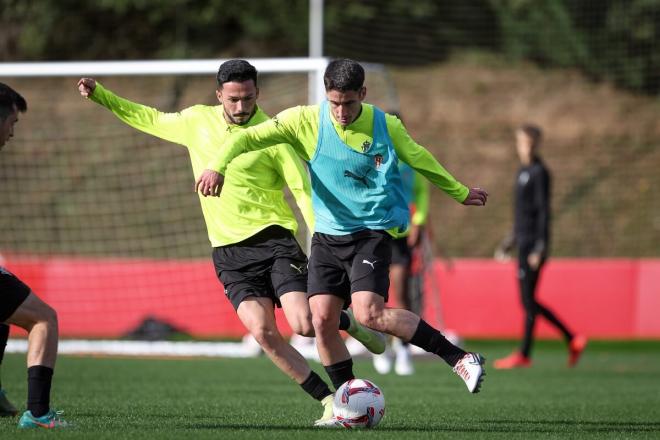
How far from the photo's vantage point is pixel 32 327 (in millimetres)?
6102

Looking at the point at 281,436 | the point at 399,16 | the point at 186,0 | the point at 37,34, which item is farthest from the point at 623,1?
the point at 281,436

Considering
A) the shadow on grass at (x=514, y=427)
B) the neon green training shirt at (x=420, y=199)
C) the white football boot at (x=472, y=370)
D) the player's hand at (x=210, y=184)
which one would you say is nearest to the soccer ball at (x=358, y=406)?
the shadow on grass at (x=514, y=427)

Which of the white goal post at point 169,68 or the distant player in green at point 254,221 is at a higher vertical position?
the white goal post at point 169,68

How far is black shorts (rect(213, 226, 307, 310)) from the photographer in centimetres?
692

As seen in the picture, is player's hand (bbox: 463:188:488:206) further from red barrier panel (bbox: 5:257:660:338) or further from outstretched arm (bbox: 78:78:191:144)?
red barrier panel (bbox: 5:257:660:338)

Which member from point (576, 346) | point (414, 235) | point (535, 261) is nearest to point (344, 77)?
point (414, 235)

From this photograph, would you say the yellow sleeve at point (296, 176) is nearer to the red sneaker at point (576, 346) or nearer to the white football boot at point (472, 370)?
the white football boot at point (472, 370)

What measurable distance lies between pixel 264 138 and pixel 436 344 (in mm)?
1530

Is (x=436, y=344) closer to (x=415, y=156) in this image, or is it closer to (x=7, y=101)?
(x=415, y=156)

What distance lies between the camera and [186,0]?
1024 inches

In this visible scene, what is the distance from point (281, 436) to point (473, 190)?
76.4 inches

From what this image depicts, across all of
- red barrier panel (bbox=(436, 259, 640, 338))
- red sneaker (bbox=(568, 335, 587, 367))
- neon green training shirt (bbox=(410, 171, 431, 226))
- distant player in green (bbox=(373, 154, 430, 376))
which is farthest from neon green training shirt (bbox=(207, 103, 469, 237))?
red barrier panel (bbox=(436, 259, 640, 338))

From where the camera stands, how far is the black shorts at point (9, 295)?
19.6ft

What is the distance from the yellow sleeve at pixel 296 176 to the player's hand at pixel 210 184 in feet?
3.28
